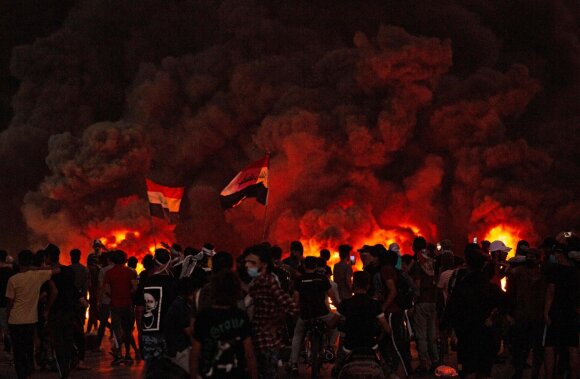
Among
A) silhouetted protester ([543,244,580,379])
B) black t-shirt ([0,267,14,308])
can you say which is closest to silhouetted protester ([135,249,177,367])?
black t-shirt ([0,267,14,308])

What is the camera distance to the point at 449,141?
3412 cm

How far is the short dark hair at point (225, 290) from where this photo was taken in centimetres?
807

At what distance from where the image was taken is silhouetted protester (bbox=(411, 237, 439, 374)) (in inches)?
585

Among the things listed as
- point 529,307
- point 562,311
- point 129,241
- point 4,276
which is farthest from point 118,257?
point 129,241

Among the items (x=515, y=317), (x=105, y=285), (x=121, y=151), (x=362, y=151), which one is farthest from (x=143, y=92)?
(x=515, y=317)

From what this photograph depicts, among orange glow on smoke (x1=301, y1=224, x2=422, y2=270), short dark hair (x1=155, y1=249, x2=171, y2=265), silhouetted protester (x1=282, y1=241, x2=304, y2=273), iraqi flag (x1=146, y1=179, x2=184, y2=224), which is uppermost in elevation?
iraqi flag (x1=146, y1=179, x2=184, y2=224)

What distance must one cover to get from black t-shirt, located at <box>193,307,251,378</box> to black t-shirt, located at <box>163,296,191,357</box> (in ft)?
5.85

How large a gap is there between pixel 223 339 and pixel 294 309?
6.94 feet

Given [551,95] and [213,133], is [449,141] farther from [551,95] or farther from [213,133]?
[213,133]

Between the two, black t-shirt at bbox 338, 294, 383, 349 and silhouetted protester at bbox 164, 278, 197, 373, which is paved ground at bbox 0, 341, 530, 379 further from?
black t-shirt at bbox 338, 294, 383, 349

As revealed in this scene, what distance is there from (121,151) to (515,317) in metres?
25.6

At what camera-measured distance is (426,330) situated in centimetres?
1495

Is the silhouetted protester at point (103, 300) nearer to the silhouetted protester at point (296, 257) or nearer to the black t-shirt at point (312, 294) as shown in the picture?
the silhouetted protester at point (296, 257)

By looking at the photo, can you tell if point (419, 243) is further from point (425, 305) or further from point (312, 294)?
point (312, 294)
